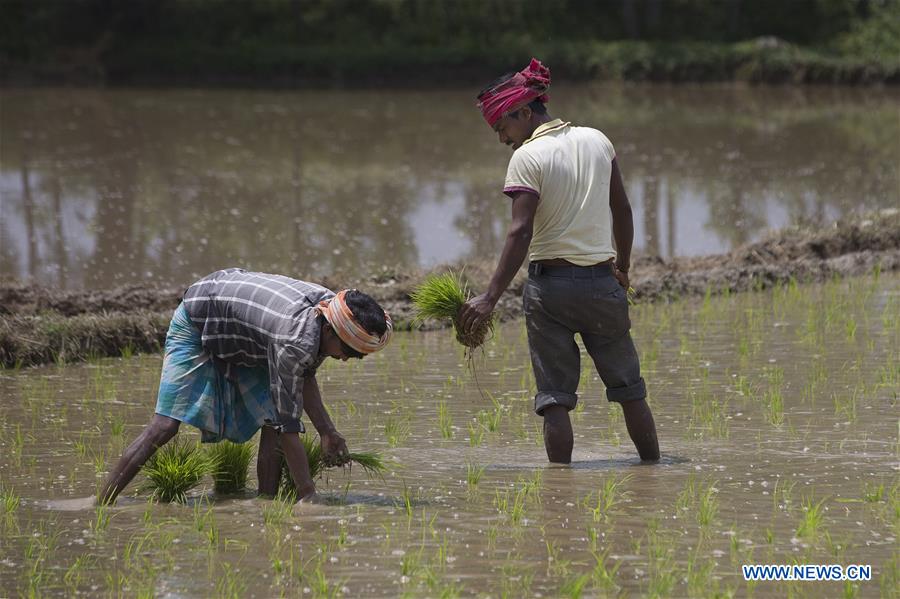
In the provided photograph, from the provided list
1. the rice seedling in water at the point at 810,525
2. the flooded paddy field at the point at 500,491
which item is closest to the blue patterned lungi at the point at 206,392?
the flooded paddy field at the point at 500,491

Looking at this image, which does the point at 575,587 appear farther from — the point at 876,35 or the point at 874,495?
the point at 876,35

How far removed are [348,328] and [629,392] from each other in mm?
1369

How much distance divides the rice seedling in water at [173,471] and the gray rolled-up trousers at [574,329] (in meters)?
1.35

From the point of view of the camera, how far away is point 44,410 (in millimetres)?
6336

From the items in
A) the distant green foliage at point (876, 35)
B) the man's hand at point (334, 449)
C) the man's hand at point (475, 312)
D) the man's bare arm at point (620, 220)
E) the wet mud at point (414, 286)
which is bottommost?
the man's hand at point (334, 449)

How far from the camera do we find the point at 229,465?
5035mm

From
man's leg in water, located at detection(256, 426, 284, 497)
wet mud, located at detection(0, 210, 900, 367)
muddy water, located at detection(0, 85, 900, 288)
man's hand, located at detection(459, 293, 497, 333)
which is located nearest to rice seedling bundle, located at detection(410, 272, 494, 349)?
man's hand, located at detection(459, 293, 497, 333)

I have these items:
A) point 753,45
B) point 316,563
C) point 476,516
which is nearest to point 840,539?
point 476,516

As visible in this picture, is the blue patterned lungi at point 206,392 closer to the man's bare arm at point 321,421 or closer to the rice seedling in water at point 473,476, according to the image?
the man's bare arm at point 321,421

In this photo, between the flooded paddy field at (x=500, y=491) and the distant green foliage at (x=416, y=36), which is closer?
the flooded paddy field at (x=500, y=491)

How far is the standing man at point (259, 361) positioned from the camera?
4.52 meters

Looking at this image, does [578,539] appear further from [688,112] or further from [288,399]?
[688,112]

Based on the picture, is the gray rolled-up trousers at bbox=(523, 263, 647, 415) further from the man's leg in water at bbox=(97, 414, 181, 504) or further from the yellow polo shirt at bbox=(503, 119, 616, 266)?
the man's leg in water at bbox=(97, 414, 181, 504)

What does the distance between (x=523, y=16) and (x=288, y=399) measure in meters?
29.9
